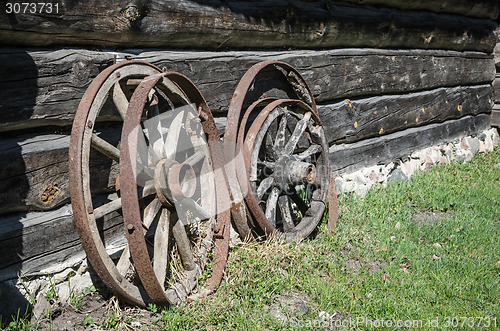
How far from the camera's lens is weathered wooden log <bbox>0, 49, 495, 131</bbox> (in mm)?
2309

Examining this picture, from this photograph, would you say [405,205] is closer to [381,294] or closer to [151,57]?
[381,294]

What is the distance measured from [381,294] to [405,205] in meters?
1.87

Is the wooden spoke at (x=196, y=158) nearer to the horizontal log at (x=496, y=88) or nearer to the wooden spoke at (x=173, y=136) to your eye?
the wooden spoke at (x=173, y=136)

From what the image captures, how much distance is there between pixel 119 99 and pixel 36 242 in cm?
90

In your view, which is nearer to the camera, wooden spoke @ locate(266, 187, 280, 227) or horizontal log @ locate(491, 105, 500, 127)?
wooden spoke @ locate(266, 187, 280, 227)

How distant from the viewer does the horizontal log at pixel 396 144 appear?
15.0ft

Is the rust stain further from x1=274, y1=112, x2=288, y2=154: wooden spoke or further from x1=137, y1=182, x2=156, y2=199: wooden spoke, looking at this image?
x1=274, y1=112, x2=288, y2=154: wooden spoke

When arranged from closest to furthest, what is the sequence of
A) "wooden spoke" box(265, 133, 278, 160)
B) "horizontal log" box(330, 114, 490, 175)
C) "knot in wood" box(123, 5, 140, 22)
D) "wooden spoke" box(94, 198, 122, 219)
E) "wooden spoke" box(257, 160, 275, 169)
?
"wooden spoke" box(94, 198, 122, 219) → "knot in wood" box(123, 5, 140, 22) → "wooden spoke" box(257, 160, 275, 169) → "wooden spoke" box(265, 133, 278, 160) → "horizontal log" box(330, 114, 490, 175)

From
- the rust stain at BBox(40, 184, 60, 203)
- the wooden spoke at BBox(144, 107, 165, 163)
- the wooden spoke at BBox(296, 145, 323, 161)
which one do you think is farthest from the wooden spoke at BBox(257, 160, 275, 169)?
the rust stain at BBox(40, 184, 60, 203)

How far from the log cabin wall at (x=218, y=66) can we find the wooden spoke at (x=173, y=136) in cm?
34

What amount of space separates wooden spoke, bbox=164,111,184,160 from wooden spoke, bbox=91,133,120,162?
0.36 metres

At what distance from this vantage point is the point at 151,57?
284 centimetres

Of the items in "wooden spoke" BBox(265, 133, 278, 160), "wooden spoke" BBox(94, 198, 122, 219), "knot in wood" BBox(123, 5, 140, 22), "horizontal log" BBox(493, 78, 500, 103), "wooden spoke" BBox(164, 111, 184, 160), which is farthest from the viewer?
"horizontal log" BBox(493, 78, 500, 103)

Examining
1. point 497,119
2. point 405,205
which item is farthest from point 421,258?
point 497,119
